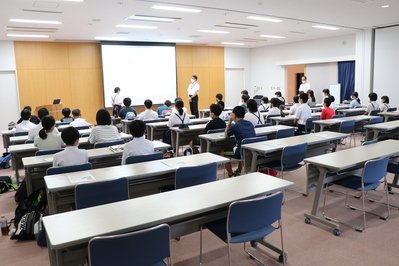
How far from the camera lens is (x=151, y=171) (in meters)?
3.31

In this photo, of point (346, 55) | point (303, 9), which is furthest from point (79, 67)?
point (346, 55)

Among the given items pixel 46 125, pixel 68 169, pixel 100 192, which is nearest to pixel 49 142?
pixel 46 125

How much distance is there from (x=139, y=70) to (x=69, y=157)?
10210 mm

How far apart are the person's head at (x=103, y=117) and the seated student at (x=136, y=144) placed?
1037 mm

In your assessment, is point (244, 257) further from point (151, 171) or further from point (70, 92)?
point (70, 92)

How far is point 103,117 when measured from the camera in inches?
191

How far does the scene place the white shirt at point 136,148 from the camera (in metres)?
3.97

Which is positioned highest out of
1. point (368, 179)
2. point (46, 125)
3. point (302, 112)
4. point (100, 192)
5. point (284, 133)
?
point (46, 125)

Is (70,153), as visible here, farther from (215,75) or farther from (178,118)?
(215,75)

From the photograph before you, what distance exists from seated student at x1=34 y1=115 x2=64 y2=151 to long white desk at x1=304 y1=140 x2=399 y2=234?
3480mm

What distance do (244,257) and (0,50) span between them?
1191cm

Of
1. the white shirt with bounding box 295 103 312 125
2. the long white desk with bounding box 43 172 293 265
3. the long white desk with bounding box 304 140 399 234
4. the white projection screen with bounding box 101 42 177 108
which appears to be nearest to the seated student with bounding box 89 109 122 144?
the long white desk with bounding box 43 172 293 265

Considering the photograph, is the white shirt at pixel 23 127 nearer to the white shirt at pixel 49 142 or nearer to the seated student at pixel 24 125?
the seated student at pixel 24 125

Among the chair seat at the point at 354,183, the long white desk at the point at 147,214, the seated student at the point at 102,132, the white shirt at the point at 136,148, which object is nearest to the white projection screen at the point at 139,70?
the seated student at the point at 102,132
